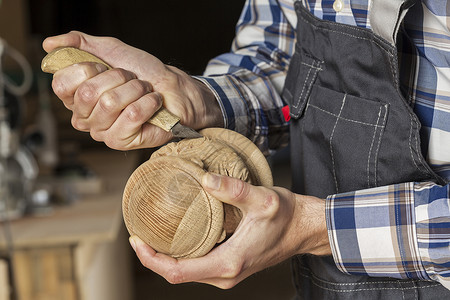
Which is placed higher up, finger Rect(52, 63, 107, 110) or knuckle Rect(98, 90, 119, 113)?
finger Rect(52, 63, 107, 110)

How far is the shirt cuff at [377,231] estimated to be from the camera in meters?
0.85

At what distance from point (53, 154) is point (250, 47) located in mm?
2034

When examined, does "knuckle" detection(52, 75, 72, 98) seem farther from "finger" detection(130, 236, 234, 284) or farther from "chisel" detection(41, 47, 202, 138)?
"finger" detection(130, 236, 234, 284)

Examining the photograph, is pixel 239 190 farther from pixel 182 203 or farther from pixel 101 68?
pixel 101 68

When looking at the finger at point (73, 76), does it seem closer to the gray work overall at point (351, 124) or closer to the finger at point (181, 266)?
the finger at point (181, 266)

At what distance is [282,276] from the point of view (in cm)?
418

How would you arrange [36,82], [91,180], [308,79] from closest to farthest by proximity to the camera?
[308,79] < [91,180] < [36,82]

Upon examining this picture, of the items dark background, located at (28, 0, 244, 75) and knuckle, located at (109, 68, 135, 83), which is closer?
knuckle, located at (109, 68, 135, 83)

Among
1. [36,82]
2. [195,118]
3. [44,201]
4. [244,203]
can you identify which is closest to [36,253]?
[44,201]

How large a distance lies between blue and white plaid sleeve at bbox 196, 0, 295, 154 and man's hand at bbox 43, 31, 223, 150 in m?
0.13

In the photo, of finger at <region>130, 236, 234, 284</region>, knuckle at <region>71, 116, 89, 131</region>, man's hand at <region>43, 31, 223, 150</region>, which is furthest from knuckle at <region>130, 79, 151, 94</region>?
finger at <region>130, 236, 234, 284</region>

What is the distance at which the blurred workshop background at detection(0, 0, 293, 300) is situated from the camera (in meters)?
2.08

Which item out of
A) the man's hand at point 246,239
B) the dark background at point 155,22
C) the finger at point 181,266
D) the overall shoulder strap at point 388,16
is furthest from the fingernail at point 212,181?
the dark background at point 155,22

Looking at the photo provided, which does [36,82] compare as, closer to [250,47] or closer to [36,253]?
[36,253]
